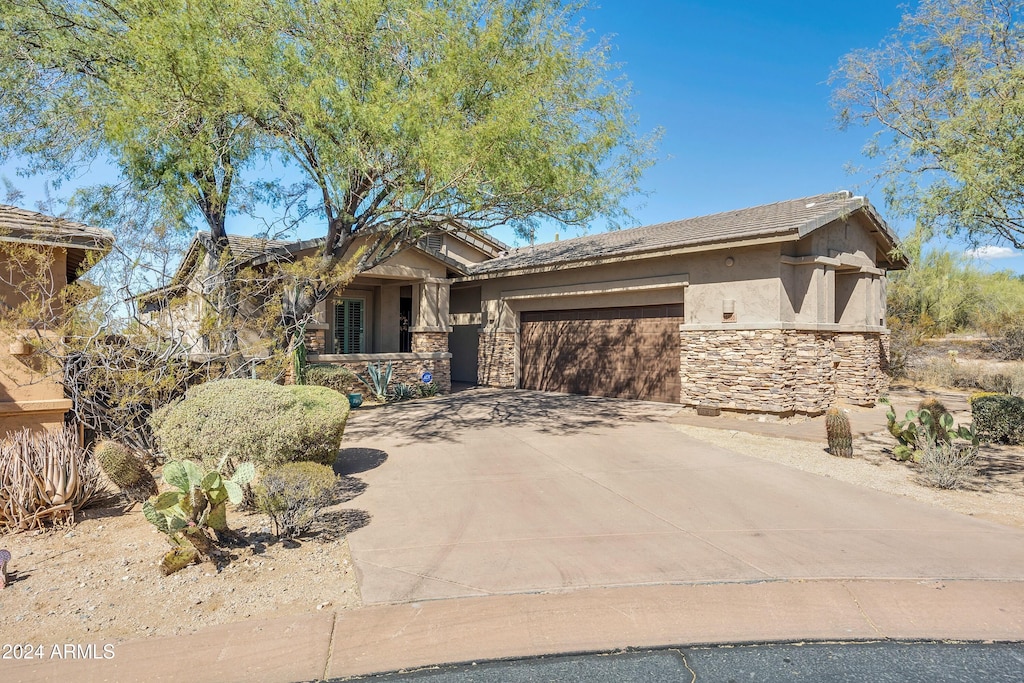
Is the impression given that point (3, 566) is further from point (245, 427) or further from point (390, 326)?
point (390, 326)

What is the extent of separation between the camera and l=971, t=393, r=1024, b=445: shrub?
10930mm

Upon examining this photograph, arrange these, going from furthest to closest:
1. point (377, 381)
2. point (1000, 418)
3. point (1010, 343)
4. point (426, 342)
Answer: point (1010, 343), point (426, 342), point (377, 381), point (1000, 418)

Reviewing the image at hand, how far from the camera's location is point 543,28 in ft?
37.4

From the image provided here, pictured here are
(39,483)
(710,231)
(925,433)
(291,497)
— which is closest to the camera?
(291,497)

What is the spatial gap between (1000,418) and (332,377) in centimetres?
1362

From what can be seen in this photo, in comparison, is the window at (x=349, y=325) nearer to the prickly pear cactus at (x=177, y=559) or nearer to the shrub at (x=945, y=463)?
the prickly pear cactus at (x=177, y=559)

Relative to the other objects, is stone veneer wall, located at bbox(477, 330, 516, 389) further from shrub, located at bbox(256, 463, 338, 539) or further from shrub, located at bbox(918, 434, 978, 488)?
shrub, located at bbox(256, 463, 338, 539)

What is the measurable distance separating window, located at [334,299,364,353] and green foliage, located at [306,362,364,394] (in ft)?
12.2

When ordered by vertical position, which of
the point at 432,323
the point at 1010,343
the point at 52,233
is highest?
the point at 52,233

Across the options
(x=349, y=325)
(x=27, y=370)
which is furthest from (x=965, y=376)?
(x=27, y=370)

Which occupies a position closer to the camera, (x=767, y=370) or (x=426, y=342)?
(x=767, y=370)

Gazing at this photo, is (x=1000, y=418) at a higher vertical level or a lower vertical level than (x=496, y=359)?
lower

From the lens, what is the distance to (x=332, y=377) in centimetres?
1504

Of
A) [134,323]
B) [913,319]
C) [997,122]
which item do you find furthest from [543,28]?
[913,319]
